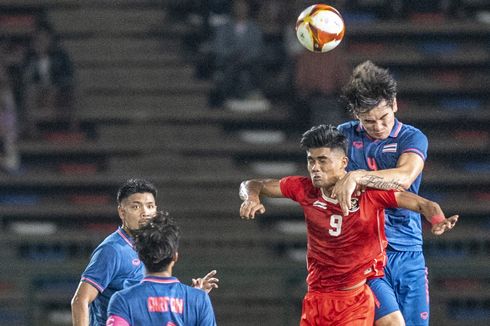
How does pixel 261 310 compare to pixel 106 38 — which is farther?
pixel 106 38

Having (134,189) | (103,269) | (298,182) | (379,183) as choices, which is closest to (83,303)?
(103,269)

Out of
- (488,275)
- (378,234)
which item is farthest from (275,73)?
(378,234)

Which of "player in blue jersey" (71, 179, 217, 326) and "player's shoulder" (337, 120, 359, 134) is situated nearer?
"player in blue jersey" (71, 179, 217, 326)

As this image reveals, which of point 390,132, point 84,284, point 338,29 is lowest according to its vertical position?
point 84,284

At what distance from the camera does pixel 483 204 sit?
13.3 m

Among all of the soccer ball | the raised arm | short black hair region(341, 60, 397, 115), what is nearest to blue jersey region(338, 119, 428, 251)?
the raised arm

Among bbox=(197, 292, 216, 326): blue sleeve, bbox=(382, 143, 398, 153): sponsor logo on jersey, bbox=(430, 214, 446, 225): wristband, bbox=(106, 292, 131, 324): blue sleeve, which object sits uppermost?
bbox=(382, 143, 398, 153): sponsor logo on jersey

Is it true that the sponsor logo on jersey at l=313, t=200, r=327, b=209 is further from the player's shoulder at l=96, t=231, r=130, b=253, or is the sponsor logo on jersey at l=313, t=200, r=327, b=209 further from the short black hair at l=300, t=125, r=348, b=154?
the player's shoulder at l=96, t=231, r=130, b=253

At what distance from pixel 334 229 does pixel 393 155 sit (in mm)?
743

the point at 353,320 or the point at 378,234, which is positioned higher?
the point at 378,234

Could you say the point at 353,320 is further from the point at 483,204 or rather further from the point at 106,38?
the point at 106,38

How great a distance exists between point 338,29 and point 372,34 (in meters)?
6.18

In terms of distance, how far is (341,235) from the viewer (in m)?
6.91

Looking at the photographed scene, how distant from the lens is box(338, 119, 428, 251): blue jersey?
7332 mm
